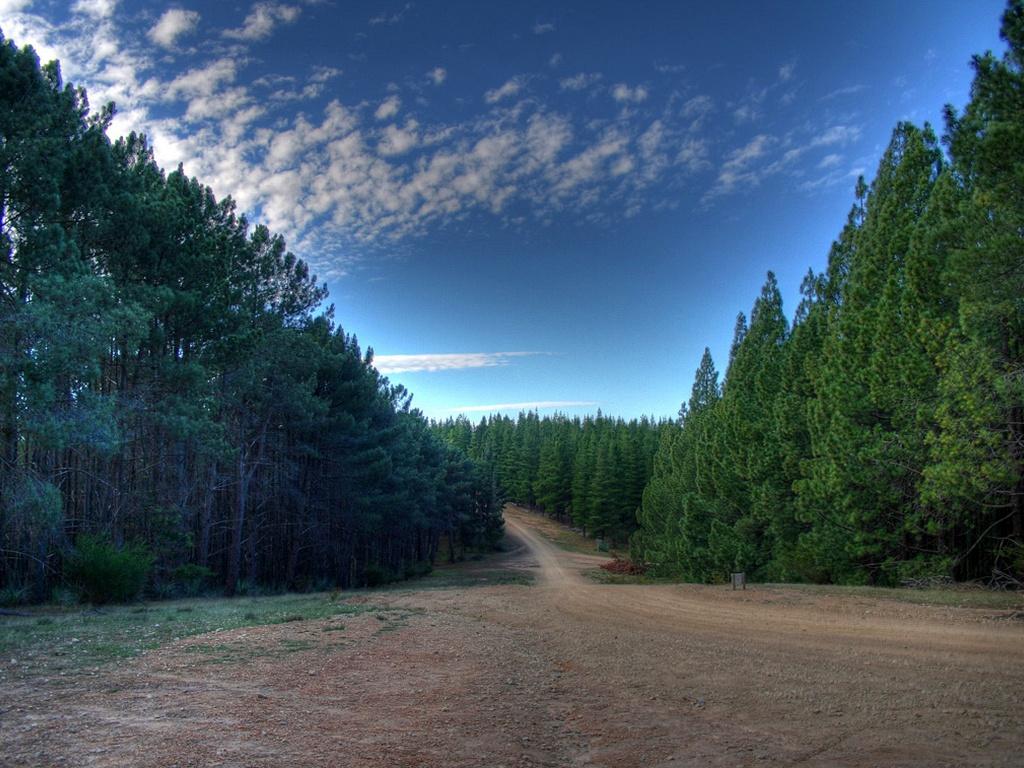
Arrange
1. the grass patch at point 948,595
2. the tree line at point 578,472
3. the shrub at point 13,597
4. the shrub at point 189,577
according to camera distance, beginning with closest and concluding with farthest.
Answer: the grass patch at point 948,595 < the shrub at point 13,597 < the shrub at point 189,577 < the tree line at point 578,472

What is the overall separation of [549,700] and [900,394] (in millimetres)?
12561

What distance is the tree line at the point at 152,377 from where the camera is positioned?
1243 centimetres

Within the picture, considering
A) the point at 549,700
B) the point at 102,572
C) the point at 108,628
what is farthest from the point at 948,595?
the point at 102,572

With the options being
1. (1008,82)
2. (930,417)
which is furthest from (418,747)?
(930,417)

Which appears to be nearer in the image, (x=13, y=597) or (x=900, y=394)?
(x=13, y=597)

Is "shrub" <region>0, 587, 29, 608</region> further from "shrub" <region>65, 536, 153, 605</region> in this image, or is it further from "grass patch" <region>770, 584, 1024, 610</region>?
"grass patch" <region>770, 584, 1024, 610</region>

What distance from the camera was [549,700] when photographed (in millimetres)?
6289

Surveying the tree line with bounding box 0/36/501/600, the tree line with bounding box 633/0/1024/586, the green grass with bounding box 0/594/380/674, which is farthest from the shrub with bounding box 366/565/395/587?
the tree line with bounding box 633/0/1024/586

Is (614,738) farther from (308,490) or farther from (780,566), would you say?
(308,490)

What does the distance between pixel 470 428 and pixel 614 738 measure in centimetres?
12768

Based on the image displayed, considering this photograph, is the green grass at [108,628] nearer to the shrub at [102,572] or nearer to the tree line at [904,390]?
the shrub at [102,572]

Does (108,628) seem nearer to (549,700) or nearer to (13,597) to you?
(13,597)

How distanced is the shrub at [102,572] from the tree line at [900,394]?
1798cm

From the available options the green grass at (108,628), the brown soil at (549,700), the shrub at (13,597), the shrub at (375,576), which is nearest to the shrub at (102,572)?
the green grass at (108,628)
